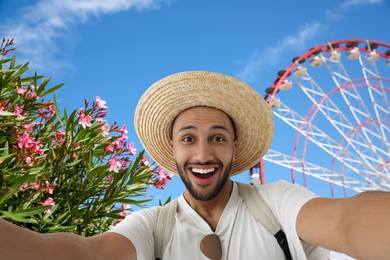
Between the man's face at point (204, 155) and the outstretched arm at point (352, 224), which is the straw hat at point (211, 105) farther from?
A: the outstretched arm at point (352, 224)

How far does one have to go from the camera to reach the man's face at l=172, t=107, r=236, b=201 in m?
1.71

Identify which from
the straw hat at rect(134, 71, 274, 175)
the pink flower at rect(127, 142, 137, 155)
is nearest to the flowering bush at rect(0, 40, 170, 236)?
the pink flower at rect(127, 142, 137, 155)

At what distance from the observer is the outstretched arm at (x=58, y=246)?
3.62ft

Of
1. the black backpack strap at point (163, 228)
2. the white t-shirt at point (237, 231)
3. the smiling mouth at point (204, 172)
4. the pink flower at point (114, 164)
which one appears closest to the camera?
the white t-shirt at point (237, 231)

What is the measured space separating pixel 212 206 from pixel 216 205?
0.02m

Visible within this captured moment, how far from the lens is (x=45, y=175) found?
3520 millimetres

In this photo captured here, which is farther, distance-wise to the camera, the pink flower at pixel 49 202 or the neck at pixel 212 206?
the pink flower at pixel 49 202

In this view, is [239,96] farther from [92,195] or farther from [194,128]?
[92,195]

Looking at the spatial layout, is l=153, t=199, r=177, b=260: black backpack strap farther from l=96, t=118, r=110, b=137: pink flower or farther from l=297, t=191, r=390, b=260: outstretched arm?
l=96, t=118, r=110, b=137: pink flower

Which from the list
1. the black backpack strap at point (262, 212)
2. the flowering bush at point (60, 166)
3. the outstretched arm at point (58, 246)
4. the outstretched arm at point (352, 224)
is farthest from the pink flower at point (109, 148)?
the outstretched arm at point (352, 224)

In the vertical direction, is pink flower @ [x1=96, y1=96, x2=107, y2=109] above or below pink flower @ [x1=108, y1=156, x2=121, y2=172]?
above

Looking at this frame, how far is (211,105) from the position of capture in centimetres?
188

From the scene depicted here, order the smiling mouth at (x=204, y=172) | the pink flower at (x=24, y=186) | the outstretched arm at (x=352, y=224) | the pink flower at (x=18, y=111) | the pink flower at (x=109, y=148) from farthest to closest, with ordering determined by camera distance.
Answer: the pink flower at (x=109, y=148) → the pink flower at (x=18, y=111) → the pink flower at (x=24, y=186) → the smiling mouth at (x=204, y=172) → the outstretched arm at (x=352, y=224)

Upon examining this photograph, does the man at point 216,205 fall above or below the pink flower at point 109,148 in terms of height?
below
